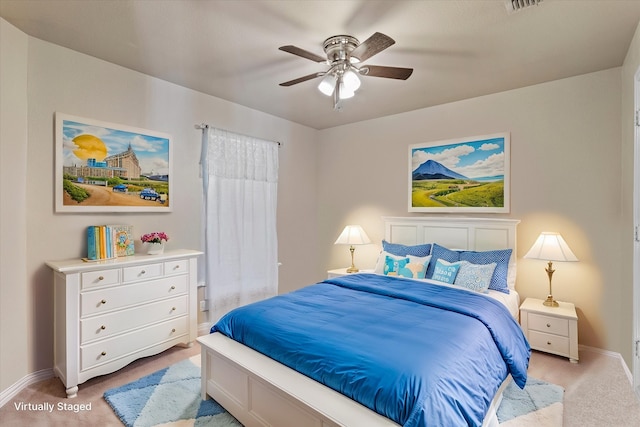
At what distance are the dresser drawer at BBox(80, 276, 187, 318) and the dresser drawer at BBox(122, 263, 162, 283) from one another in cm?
5

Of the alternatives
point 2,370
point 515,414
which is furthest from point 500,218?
point 2,370

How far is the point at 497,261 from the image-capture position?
309cm

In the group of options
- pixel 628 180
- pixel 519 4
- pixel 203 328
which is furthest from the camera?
pixel 203 328

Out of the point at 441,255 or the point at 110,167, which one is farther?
the point at 441,255

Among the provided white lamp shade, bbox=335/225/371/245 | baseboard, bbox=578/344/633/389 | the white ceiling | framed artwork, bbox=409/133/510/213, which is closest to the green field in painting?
framed artwork, bbox=409/133/510/213

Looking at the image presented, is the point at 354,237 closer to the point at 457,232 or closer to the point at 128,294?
the point at 457,232

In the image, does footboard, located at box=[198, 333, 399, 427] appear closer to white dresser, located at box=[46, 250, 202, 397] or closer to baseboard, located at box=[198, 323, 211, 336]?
white dresser, located at box=[46, 250, 202, 397]

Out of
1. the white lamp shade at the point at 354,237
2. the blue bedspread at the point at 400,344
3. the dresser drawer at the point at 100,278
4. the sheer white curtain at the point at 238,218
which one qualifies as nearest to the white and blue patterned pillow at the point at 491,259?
the blue bedspread at the point at 400,344

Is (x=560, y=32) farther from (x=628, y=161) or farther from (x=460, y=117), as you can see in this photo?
(x=460, y=117)

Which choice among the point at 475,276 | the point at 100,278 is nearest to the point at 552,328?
the point at 475,276

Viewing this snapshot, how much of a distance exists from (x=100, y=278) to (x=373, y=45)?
8.30ft

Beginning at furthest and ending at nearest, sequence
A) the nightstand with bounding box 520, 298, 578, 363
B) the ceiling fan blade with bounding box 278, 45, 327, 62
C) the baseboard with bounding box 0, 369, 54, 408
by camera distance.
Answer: the nightstand with bounding box 520, 298, 578, 363
the baseboard with bounding box 0, 369, 54, 408
the ceiling fan blade with bounding box 278, 45, 327, 62

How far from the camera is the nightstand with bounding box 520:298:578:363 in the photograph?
2750 millimetres

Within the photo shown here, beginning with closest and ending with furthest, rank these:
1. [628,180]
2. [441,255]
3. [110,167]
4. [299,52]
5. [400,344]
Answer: [400,344] → [299,52] → [628,180] → [110,167] → [441,255]
